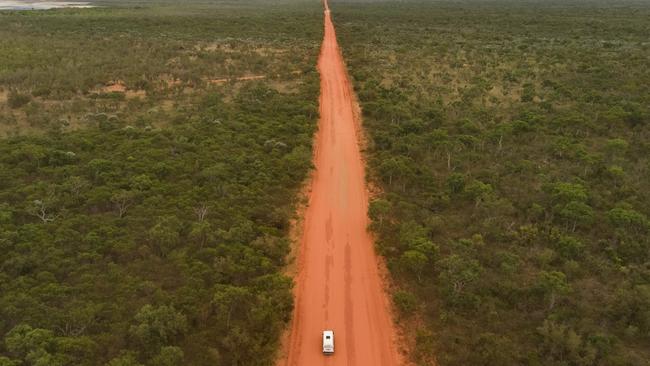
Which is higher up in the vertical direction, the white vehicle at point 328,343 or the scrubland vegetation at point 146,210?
the scrubland vegetation at point 146,210

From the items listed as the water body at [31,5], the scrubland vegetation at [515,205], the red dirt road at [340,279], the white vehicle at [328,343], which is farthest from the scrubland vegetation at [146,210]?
the water body at [31,5]

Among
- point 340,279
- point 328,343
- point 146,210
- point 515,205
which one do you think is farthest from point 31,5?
point 328,343

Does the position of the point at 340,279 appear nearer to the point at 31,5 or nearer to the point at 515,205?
the point at 515,205

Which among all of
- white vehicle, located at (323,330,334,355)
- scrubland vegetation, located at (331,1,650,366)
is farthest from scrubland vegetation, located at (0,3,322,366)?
scrubland vegetation, located at (331,1,650,366)

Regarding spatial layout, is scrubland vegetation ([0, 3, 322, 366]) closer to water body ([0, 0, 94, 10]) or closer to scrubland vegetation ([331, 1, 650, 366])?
scrubland vegetation ([331, 1, 650, 366])

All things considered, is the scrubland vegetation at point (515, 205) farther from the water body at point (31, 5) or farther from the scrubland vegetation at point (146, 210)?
the water body at point (31, 5)

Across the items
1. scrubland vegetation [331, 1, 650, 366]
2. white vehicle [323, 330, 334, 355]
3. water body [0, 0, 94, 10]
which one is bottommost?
white vehicle [323, 330, 334, 355]
